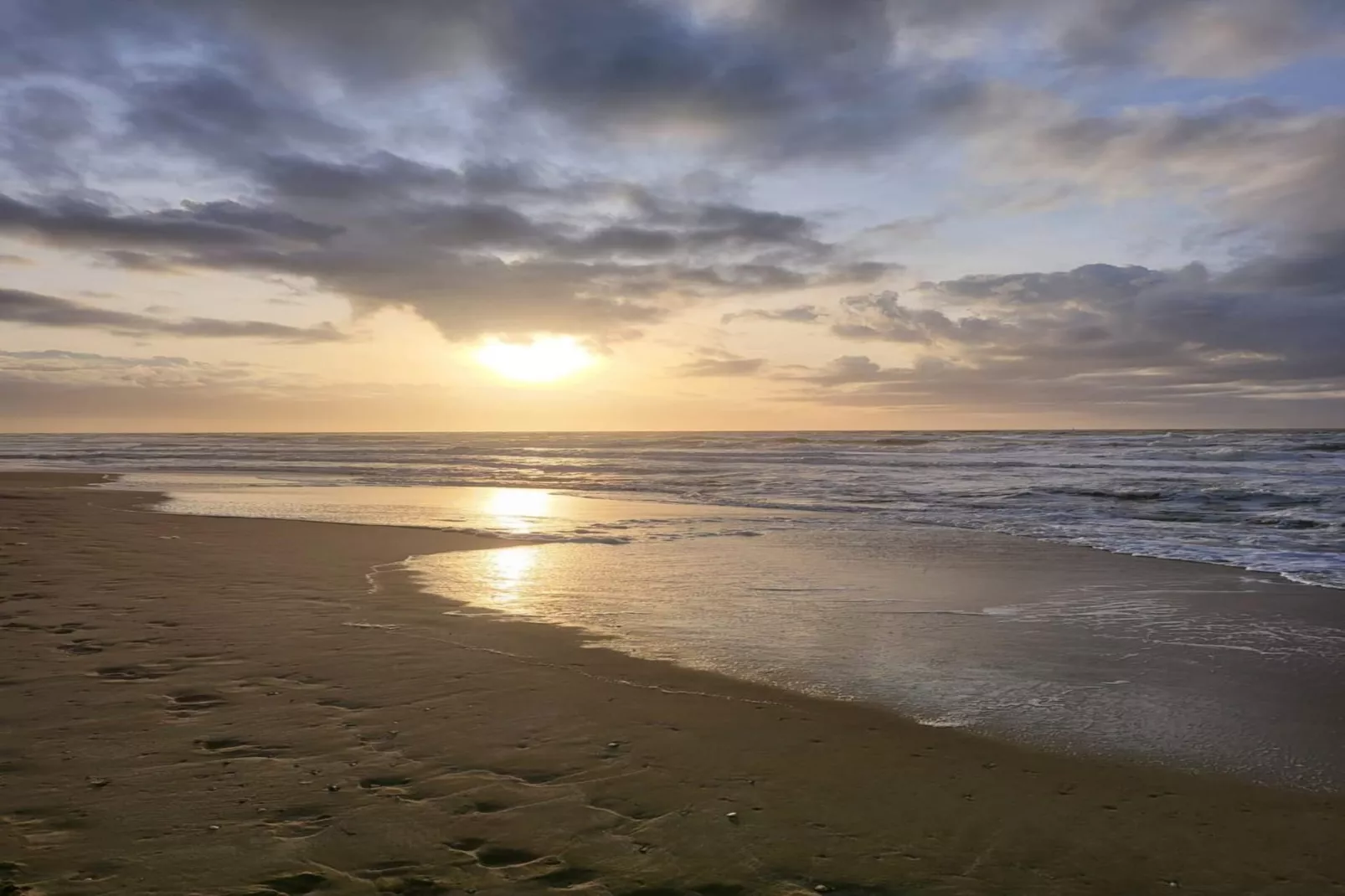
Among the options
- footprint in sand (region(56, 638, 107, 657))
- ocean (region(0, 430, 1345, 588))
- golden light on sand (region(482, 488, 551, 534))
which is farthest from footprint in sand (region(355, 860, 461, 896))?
golden light on sand (region(482, 488, 551, 534))

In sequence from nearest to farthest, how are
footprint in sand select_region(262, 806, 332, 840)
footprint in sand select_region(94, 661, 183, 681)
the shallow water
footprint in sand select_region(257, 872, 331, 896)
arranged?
footprint in sand select_region(257, 872, 331, 896)
footprint in sand select_region(262, 806, 332, 840)
the shallow water
footprint in sand select_region(94, 661, 183, 681)

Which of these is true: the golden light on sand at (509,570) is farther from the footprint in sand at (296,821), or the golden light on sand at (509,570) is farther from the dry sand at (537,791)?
the footprint in sand at (296,821)

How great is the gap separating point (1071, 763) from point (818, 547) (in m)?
8.92

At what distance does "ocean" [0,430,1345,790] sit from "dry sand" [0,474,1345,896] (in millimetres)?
757

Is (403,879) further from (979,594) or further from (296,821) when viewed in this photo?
(979,594)

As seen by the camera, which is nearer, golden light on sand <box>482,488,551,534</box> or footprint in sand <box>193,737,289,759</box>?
footprint in sand <box>193,737,289,759</box>

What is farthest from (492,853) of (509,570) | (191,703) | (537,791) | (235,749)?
(509,570)

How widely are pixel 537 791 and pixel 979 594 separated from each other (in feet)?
23.4

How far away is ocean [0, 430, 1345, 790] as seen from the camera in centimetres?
576

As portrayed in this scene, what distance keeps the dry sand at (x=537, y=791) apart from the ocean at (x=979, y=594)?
0.76 metres

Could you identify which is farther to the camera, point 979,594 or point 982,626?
point 979,594

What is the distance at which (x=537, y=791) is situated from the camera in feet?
14.1

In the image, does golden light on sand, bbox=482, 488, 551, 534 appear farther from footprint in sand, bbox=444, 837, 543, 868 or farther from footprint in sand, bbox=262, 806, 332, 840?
footprint in sand, bbox=444, 837, 543, 868

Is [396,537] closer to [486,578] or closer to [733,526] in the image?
[486,578]
